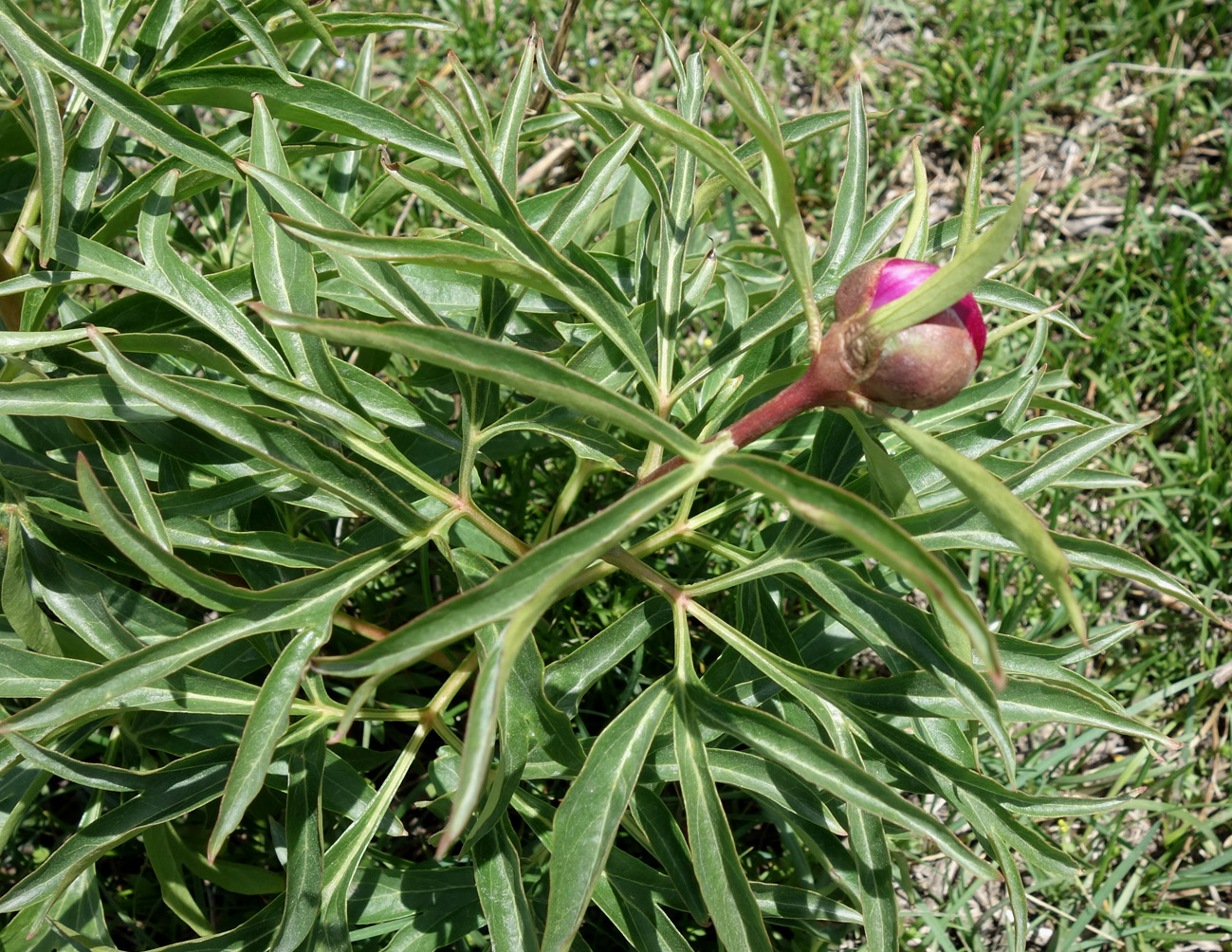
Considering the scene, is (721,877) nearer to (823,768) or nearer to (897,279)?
(823,768)

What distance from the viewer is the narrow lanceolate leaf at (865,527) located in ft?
2.60

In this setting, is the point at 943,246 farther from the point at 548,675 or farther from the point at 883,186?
the point at 883,186

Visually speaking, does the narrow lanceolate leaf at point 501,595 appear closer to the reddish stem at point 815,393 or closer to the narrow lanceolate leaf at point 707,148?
the reddish stem at point 815,393

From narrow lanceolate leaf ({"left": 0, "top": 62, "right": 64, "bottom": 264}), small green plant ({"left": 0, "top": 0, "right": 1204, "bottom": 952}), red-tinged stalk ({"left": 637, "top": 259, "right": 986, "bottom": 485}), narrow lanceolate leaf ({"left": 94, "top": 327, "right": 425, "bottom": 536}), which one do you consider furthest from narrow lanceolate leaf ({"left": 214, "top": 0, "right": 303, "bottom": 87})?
red-tinged stalk ({"left": 637, "top": 259, "right": 986, "bottom": 485})

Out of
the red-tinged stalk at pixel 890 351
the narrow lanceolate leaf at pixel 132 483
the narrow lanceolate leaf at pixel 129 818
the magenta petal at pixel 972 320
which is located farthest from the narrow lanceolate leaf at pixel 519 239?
the narrow lanceolate leaf at pixel 129 818

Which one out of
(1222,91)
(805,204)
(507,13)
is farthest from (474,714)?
(1222,91)

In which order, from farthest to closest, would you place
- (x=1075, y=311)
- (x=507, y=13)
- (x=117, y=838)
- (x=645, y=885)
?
(x=507, y=13), (x=1075, y=311), (x=645, y=885), (x=117, y=838)

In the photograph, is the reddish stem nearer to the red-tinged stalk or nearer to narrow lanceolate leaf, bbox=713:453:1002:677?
the red-tinged stalk

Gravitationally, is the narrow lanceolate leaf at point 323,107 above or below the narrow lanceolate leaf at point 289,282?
above

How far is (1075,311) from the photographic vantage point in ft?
9.05

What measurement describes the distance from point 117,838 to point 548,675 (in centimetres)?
55

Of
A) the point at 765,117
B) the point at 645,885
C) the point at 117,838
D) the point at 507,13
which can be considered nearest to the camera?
the point at 765,117

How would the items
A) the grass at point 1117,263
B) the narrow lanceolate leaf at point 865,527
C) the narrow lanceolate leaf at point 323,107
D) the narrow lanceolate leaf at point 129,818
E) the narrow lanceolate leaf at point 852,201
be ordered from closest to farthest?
1. the narrow lanceolate leaf at point 865,527
2. the narrow lanceolate leaf at point 129,818
3. the narrow lanceolate leaf at point 852,201
4. the narrow lanceolate leaf at point 323,107
5. the grass at point 1117,263

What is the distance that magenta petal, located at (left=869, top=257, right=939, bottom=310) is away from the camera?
94 cm
